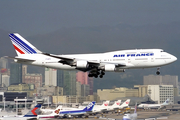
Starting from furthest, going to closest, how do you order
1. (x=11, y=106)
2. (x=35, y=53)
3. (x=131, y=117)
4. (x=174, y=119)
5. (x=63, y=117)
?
(x=11, y=106), (x=63, y=117), (x=174, y=119), (x=131, y=117), (x=35, y=53)

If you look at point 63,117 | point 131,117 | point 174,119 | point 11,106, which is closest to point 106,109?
point 63,117

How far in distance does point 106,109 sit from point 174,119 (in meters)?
31.3

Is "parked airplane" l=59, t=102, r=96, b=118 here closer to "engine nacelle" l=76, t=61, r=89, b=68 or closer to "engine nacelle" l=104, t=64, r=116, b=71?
"engine nacelle" l=76, t=61, r=89, b=68

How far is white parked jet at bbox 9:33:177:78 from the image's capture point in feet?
214

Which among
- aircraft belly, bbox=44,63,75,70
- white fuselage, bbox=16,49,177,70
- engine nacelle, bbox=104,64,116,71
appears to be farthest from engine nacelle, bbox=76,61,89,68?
aircraft belly, bbox=44,63,75,70

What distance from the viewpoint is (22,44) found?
7606cm

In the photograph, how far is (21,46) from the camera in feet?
249

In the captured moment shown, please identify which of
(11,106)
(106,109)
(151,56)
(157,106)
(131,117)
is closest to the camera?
(151,56)

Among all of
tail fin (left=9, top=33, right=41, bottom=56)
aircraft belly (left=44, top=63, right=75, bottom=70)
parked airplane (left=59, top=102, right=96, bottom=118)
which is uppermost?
tail fin (left=9, top=33, right=41, bottom=56)

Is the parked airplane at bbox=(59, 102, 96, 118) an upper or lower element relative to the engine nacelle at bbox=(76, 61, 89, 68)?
lower

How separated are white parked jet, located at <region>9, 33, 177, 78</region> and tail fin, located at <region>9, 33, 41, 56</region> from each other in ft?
1.04

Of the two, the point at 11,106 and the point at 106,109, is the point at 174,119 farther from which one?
the point at 11,106

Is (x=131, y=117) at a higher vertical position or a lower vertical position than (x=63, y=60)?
lower

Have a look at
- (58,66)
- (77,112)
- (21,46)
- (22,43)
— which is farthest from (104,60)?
(77,112)
